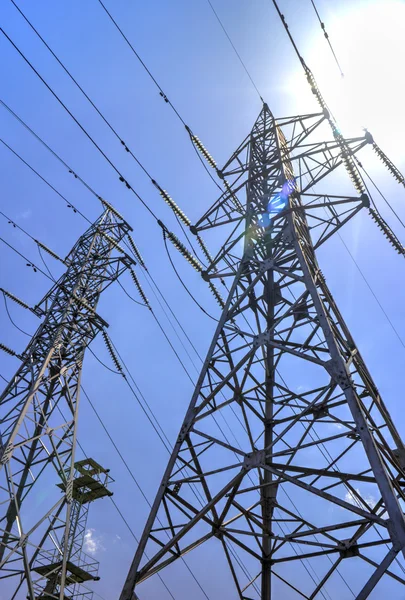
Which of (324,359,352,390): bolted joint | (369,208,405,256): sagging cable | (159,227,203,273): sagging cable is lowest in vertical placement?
(324,359,352,390): bolted joint

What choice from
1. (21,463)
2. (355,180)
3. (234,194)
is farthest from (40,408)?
(355,180)

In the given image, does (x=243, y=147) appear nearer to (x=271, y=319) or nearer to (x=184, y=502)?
(x=271, y=319)

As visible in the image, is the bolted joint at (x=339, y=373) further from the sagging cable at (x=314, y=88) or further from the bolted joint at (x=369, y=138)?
the sagging cable at (x=314, y=88)

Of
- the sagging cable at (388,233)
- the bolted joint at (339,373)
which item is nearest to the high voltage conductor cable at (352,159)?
the sagging cable at (388,233)

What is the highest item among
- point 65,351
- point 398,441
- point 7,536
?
point 65,351

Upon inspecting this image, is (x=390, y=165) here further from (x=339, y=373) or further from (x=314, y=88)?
(x=339, y=373)

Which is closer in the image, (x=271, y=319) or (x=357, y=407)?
(x=357, y=407)

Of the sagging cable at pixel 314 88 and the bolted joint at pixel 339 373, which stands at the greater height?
the sagging cable at pixel 314 88

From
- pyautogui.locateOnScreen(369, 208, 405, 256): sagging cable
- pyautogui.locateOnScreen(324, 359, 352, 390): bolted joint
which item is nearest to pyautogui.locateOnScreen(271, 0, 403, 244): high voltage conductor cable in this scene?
pyautogui.locateOnScreen(369, 208, 405, 256): sagging cable

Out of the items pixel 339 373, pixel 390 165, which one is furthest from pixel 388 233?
pixel 339 373

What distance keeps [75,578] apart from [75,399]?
17.3ft

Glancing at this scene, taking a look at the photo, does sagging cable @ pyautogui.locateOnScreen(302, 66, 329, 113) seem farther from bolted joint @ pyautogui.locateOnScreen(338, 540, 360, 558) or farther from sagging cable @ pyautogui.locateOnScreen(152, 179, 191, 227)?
bolted joint @ pyautogui.locateOnScreen(338, 540, 360, 558)

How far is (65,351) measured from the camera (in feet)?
46.1

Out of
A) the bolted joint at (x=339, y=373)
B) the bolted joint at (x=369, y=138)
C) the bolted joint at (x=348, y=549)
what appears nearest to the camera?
the bolted joint at (x=339, y=373)
